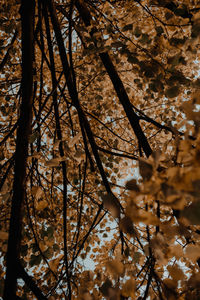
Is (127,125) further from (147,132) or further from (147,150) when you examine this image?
(147,150)

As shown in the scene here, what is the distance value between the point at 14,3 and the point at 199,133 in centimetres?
372

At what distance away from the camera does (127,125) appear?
4777mm

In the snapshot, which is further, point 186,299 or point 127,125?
point 127,125

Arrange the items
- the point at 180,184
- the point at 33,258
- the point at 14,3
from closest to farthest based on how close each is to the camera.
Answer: the point at 180,184 → the point at 33,258 → the point at 14,3

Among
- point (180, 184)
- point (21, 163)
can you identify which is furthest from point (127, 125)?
point (180, 184)

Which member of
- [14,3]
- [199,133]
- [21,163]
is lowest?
[199,133]

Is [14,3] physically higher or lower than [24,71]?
higher

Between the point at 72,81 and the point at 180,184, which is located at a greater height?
the point at 72,81

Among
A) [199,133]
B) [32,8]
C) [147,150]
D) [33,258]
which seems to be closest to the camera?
[199,133]

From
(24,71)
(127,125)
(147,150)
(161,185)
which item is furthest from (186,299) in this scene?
(127,125)

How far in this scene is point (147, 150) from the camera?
7.09 ft

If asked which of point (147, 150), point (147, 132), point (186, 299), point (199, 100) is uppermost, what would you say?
point (147, 132)

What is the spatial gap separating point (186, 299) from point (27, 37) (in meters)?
1.97

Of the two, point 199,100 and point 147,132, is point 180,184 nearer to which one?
point 199,100
